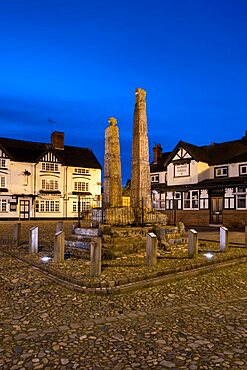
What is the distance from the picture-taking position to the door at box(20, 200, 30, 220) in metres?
40.7

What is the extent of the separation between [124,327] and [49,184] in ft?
128

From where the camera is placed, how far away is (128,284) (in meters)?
7.47

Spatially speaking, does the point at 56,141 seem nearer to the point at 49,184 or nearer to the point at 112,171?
the point at 49,184

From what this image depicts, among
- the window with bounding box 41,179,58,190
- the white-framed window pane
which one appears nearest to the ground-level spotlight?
the white-framed window pane

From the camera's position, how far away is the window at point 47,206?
41.7m

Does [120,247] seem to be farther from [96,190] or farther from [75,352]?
[96,190]

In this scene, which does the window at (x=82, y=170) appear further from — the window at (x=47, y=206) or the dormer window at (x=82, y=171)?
the window at (x=47, y=206)

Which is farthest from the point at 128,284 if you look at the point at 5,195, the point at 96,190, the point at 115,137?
the point at 96,190

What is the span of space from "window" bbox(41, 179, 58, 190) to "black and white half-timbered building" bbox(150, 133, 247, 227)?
46.9ft

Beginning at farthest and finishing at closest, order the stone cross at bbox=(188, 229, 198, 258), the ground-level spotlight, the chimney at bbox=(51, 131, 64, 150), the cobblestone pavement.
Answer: the chimney at bbox=(51, 131, 64, 150)
the stone cross at bbox=(188, 229, 198, 258)
the ground-level spotlight
the cobblestone pavement

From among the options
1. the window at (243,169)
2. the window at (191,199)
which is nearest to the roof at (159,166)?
the window at (191,199)

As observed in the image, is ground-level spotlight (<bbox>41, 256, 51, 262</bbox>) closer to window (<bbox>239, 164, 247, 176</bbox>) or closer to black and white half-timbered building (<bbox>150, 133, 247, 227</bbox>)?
black and white half-timbered building (<bbox>150, 133, 247, 227</bbox>)

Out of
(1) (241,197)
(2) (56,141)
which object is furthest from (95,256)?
(2) (56,141)

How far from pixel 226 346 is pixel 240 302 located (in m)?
2.34
